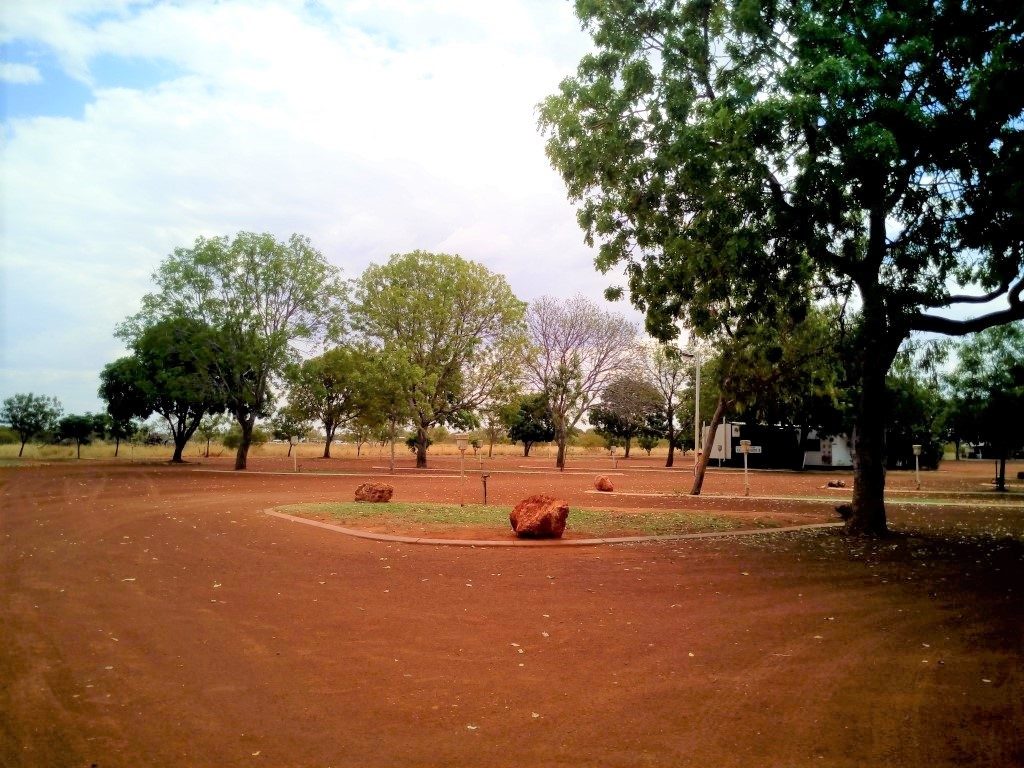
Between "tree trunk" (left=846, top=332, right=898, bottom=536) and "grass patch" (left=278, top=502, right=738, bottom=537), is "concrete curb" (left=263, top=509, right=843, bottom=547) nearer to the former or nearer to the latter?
"grass patch" (left=278, top=502, right=738, bottom=537)

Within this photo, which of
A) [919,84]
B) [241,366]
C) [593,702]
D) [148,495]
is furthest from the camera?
[241,366]

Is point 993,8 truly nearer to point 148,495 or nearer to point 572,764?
point 572,764

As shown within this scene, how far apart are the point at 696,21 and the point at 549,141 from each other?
11.4 feet

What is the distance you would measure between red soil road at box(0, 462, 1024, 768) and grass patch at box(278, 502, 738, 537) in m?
2.51

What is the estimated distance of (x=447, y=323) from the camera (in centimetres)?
4425

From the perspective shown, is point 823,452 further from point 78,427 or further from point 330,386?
point 78,427

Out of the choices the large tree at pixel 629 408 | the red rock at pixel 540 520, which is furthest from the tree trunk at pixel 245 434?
the red rock at pixel 540 520

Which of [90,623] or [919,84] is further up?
[919,84]

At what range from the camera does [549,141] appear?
45.8 ft

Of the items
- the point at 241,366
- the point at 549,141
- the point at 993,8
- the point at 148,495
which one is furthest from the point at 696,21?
Result: the point at 241,366

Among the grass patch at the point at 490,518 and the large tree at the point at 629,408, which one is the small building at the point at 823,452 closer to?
the large tree at the point at 629,408

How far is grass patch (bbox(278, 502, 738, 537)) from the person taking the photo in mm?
14484

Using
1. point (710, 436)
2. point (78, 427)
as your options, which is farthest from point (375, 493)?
point (78, 427)

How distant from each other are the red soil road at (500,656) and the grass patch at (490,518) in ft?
8.24
